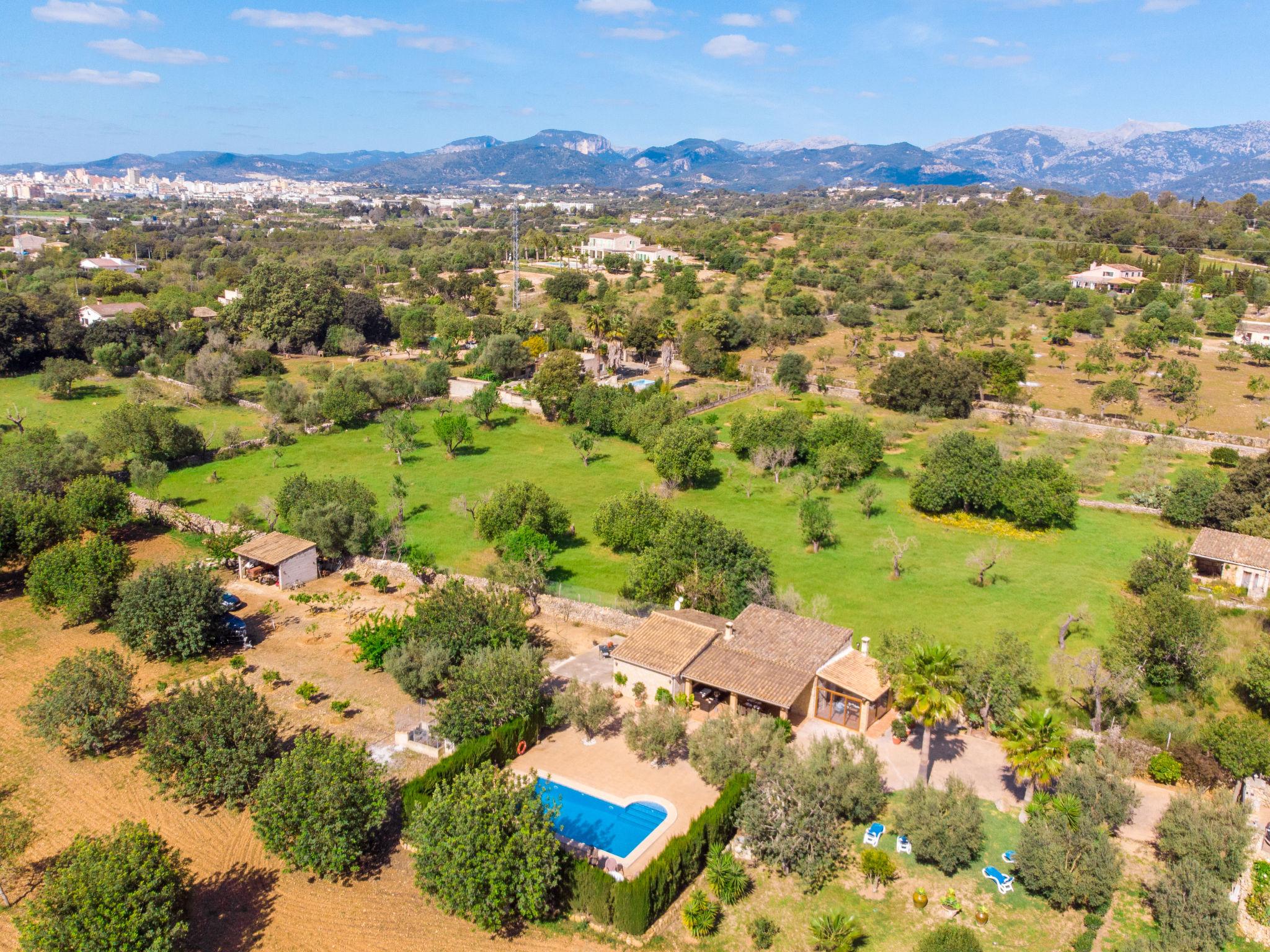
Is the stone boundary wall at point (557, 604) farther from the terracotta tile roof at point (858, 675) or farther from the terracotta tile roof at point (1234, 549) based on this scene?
the terracotta tile roof at point (1234, 549)

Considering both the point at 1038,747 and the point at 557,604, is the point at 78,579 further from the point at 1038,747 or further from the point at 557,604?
the point at 1038,747

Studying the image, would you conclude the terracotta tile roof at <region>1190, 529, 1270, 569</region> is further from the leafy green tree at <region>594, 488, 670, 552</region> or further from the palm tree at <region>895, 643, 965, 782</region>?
the leafy green tree at <region>594, 488, 670, 552</region>

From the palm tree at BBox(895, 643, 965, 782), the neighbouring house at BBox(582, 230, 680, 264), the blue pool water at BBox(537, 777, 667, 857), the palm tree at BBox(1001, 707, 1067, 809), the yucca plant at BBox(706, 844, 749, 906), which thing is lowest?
the blue pool water at BBox(537, 777, 667, 857)

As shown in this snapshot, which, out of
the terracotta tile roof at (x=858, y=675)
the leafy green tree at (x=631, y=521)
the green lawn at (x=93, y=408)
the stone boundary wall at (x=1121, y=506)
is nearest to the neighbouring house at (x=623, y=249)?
the green lawn at (x=93, y=408)

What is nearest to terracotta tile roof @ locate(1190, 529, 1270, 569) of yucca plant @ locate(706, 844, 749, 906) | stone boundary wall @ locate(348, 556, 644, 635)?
stone boundary wall @ locate(348, 556, 644, 635)

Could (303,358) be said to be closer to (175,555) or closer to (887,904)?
(175,555)

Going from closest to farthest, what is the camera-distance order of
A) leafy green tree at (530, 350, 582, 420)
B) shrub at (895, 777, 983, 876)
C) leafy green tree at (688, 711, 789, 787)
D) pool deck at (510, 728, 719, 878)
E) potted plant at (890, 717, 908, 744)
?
shrub at (895, 777, 983, 876), leafy green tree at (688, 711, 789, 787), pool deck at (510, 728, 719, 878), potted plant at (890, 717, 908, 744), leafy green tree at (530, 350, 582, 420)
